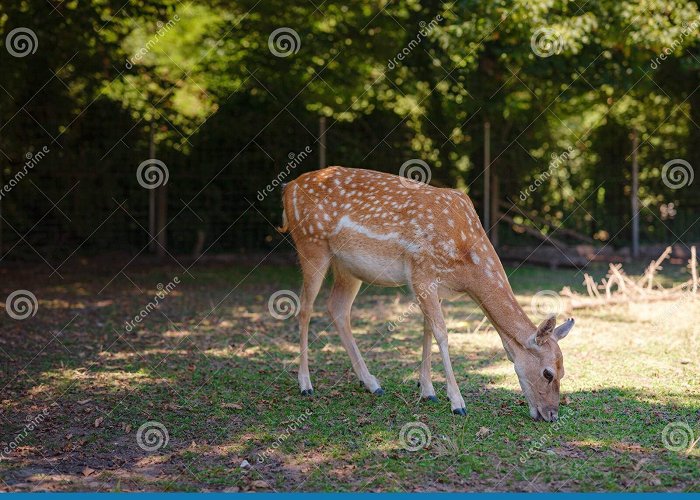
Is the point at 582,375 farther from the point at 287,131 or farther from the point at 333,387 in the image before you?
the point at 287,131

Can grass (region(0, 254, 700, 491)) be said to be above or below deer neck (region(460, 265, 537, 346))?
below

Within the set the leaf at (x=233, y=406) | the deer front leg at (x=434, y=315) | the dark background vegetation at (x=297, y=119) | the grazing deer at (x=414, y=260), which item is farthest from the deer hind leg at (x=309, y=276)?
the dark background vegetation at (x=297, y=119)

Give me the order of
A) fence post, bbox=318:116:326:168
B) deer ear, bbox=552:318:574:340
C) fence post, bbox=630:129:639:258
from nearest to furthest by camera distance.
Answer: deer ear, bbox=552:318:574:340, fence post, bbox=318:116:326:168, fence post, bbox=630:129:639:258

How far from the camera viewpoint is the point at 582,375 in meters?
7.04

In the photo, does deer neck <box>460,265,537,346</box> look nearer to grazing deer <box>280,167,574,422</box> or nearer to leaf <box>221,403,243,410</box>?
grazing deer <box>280,167,574,422</box>

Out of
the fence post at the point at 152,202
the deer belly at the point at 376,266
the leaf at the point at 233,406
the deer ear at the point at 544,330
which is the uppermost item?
the deer ear at the point at 544,330

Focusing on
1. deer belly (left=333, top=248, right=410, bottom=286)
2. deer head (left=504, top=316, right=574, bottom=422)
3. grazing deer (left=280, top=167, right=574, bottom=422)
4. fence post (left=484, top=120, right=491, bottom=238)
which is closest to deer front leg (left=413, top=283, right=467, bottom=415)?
grazing deer (left=280, top=167, right=574, bottom=422)

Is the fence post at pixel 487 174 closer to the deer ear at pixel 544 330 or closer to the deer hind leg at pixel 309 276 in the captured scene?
the deer hind leg at pixel 309 276

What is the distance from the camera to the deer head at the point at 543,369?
5.83 m

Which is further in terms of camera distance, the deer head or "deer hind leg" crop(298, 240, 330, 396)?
"deer hind leg" crop(298, 240, 330, 396)

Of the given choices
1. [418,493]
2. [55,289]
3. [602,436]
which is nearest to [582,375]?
[602,436]

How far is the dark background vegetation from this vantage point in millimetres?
13359

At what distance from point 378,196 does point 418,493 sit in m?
2.78

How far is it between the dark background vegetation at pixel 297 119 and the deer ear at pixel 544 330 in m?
7.30
